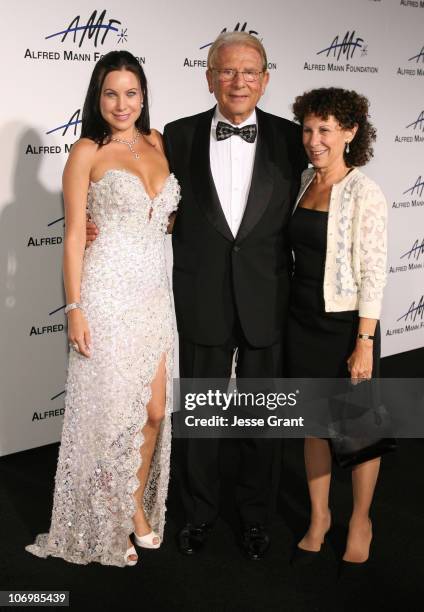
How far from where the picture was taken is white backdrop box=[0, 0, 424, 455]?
373cm

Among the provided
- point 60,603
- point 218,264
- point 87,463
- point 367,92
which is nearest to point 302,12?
point 367,92

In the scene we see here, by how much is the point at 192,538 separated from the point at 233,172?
1.49m

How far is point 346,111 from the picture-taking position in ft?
8.54

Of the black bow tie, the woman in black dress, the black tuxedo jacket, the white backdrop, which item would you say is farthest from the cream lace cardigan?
the white backdrop

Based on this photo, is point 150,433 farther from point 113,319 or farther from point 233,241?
point 233,241

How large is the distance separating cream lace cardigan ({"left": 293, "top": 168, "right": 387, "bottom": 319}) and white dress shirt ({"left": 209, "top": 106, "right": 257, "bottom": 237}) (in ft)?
1.16

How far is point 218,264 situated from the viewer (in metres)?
2.79

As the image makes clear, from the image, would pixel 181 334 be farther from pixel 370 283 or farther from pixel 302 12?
pixel 302 12

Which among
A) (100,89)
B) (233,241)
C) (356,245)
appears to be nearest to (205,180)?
(233,241)

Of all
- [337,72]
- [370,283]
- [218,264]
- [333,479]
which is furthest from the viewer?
[337,72]

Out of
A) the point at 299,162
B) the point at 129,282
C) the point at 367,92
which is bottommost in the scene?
the point at 129,282

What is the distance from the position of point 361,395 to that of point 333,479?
1.11m

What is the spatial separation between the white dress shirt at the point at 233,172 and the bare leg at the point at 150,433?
62 centimetres

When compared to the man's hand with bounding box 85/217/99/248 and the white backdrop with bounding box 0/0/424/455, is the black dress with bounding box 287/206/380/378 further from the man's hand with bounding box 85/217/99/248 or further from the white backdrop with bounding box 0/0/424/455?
the white backdrop with bounding box 0/0/424/455
